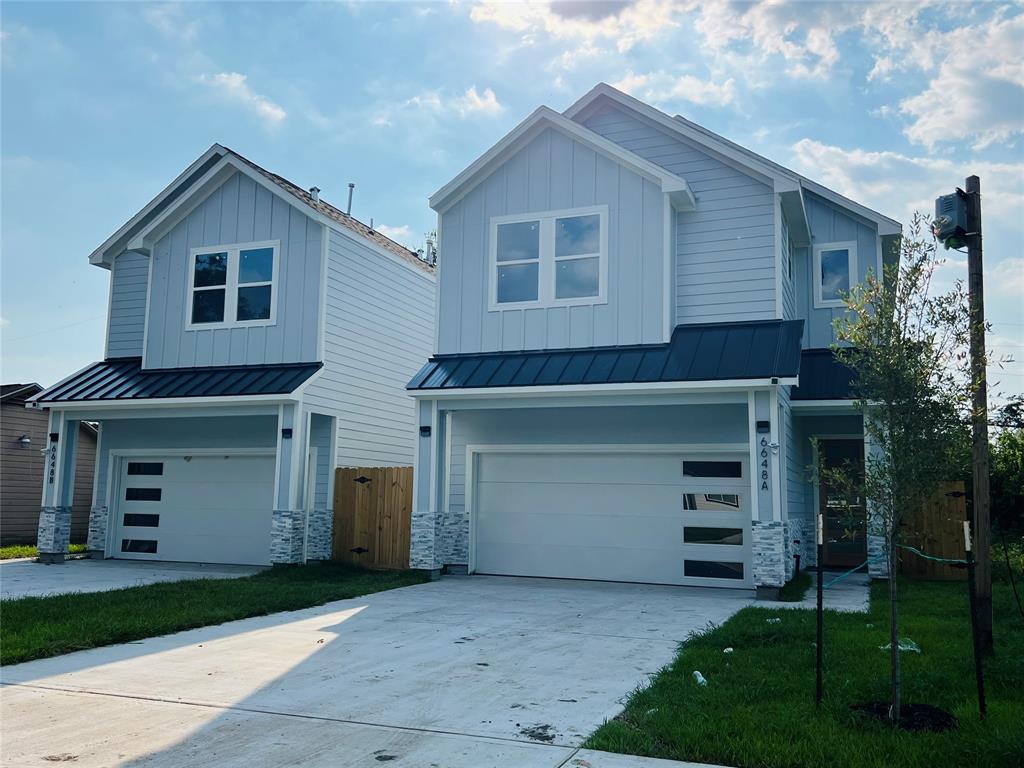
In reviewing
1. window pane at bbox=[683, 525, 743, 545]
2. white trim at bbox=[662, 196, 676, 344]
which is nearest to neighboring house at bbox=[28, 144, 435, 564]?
white trim at bbox=[662, 196, 676, 344]

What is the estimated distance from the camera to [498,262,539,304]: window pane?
46.5 feet

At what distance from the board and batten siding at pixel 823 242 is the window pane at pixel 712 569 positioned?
14.9ft

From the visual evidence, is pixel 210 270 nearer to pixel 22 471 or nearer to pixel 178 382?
pixel 178 382

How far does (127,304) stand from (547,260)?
9.54m

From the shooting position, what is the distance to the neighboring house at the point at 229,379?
50.7 feet

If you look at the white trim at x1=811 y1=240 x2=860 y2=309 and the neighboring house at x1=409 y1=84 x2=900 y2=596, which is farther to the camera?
the white trim at x1=811 y1=240 x2=860 y2=309

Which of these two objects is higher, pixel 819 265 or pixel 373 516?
pixel 819 265

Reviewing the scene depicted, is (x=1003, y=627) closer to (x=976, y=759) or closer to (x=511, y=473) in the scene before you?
(x=976, y=759)

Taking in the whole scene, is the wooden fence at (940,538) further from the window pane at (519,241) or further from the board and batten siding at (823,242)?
the window pane at (519,241)

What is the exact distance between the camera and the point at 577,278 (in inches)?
548

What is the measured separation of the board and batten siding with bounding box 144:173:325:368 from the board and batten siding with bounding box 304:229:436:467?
0.46m

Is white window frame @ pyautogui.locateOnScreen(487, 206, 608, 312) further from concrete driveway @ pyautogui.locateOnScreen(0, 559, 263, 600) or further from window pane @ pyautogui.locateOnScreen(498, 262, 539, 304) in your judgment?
concrete driveway @ pyautogui.locateOnScreen(0, 559, 263, 600)

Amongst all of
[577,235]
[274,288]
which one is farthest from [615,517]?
[274,288]

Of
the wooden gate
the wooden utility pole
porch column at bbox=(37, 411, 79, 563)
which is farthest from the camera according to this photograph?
porch column at bbox=(37, 411, 79, 563)
